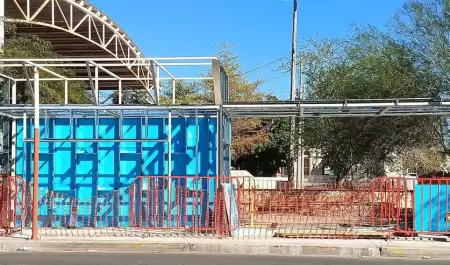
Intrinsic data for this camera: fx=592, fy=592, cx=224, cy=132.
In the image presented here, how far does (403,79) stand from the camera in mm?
18719

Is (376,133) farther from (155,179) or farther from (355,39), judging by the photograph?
(155,179)

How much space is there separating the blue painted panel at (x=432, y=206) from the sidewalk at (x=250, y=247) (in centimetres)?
68

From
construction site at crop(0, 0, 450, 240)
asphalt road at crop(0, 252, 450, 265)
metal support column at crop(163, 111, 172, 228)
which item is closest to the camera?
asphalt road at crop(0, 252, 450, 265)

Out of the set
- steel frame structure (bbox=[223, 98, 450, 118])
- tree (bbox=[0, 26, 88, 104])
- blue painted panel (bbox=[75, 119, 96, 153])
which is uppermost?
tree (bbox=[0, 26, 88, 104])

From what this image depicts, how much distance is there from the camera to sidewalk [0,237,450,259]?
11.9m

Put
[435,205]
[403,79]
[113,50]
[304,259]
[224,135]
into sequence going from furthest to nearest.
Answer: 1. [113,50]
2. [403,79]
3. [224,135]
4. [435,205]
5. [304,259]

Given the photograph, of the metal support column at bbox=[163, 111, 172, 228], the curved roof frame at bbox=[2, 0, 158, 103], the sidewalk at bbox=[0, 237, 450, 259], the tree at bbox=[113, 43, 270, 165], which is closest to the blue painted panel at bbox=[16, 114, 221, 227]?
the metal support column at bbox=[163, 111, 172, 228]

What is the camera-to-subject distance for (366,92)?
19.8m

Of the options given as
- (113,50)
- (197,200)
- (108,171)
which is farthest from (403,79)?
(113,50)

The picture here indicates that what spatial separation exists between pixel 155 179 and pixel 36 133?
324cm

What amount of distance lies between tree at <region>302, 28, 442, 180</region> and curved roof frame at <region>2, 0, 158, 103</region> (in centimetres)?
790

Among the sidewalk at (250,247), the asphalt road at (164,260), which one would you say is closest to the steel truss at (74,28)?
the sidewalk at (250,247)

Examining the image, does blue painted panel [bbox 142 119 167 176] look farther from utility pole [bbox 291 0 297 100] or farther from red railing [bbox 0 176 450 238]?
utility pole [bbox 291 0 297 100]

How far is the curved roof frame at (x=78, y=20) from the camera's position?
2912cm
